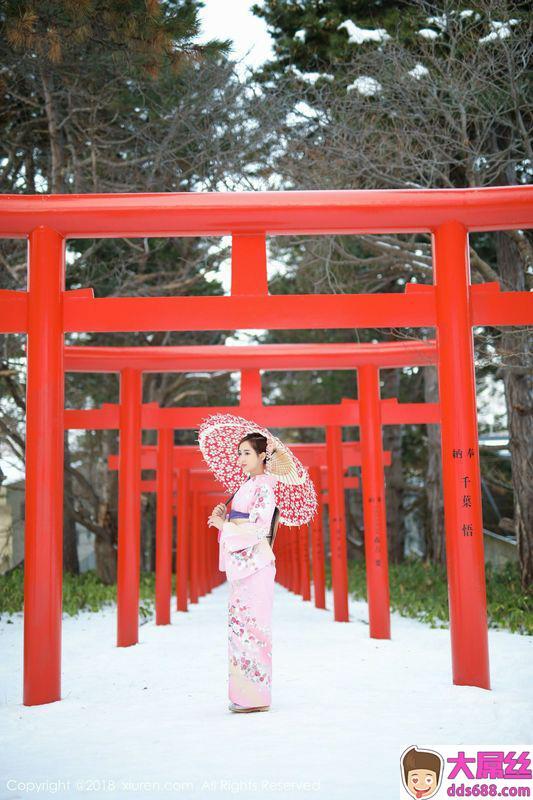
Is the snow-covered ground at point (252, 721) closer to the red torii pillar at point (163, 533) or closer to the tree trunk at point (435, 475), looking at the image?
the red torii pillar at point (163, 533)

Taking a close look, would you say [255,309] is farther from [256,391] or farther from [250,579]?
[256,391]

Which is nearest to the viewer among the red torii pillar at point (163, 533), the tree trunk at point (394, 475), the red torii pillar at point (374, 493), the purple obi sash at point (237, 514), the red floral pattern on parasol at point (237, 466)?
the purple obi sash at point (237, 514)

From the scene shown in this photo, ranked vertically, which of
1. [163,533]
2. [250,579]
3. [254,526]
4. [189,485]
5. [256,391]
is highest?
[256,391]

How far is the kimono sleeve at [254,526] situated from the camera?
5629 millimetres

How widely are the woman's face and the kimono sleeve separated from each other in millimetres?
126

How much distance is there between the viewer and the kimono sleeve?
5.63 meters

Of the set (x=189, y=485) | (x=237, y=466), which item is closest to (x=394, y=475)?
(x=189, y=485)

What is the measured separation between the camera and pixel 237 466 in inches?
Result: 250

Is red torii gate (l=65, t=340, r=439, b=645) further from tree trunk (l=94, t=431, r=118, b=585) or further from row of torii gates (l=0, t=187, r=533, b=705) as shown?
tree trunk (l=94, t=431, r=118, b=585)

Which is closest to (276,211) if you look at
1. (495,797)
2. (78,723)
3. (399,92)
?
(78,723)

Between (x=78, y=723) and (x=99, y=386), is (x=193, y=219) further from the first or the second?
(x=99, y=386)

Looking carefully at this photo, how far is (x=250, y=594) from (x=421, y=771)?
6.30 feet

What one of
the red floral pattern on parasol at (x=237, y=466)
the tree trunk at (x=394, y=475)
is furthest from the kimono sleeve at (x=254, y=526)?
the tree trunk at (x=394, y=475)

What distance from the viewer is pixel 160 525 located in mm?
12820
